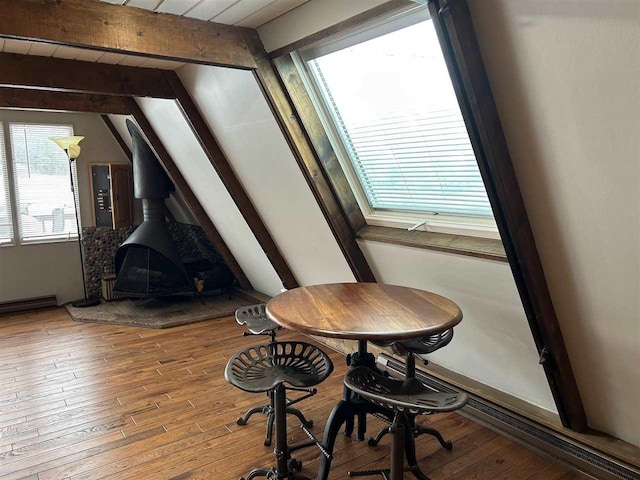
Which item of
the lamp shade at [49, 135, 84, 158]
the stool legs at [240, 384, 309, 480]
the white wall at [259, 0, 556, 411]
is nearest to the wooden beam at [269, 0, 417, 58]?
the white wall at [259, 0, 556, 411]

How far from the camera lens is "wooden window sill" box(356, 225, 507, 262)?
7.67 feet

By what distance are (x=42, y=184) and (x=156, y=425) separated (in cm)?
373

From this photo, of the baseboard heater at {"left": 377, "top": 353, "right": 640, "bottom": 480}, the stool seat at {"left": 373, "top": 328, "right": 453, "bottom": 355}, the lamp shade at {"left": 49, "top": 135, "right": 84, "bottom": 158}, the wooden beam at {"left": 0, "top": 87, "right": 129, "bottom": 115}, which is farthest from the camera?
the lamp shade at {"left": 49, "top": 135, "right": 84, "bottom": 158}

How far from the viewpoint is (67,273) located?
18.2 feet

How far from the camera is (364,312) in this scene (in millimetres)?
2170

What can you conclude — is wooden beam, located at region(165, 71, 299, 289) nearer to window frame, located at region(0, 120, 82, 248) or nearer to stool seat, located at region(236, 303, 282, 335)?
stool seat, located at region(236, 303, 282, 335)

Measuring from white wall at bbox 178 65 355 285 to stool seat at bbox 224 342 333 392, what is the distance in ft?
3.69

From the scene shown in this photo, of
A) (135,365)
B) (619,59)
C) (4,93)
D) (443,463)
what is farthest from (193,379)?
(619,59)

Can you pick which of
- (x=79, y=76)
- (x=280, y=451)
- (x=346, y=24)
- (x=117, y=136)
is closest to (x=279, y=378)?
(x=280, y=451)

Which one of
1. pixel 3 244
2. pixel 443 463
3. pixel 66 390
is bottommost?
pixel 443 463

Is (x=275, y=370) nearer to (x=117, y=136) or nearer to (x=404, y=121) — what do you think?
(x=404, y=121)

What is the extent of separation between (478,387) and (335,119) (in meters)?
1.80

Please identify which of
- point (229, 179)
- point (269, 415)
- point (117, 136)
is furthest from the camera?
point (117, 136)

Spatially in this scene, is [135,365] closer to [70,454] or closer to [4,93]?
[70,454]
